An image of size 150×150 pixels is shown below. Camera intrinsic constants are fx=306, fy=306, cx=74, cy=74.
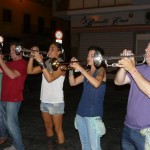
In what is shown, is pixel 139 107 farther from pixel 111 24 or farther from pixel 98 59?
pixel 111 24

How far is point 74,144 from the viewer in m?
6.10

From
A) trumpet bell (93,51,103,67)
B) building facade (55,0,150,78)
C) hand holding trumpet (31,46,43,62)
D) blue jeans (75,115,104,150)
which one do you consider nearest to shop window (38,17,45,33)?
building facade (55,0,150,78)

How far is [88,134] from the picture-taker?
433cm

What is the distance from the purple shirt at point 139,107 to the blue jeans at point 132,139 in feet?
0.21

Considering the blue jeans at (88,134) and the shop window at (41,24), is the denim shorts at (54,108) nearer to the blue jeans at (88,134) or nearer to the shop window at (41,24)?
the blue jeans at (88,134)

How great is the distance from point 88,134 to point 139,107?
1238mm

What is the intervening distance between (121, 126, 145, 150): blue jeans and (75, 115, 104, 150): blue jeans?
76cm

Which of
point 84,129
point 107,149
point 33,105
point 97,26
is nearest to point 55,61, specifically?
point 84,129

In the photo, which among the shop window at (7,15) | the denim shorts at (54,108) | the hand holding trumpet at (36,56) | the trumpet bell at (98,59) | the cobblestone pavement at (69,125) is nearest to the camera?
the trumpet bell at (98,59)

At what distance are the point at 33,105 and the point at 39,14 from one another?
29.1 metres

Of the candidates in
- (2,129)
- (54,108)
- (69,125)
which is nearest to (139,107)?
(54,108)

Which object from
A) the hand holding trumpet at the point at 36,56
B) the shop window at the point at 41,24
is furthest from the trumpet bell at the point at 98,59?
the shop window at the point at 41,24

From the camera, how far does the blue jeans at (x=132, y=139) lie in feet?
10.8

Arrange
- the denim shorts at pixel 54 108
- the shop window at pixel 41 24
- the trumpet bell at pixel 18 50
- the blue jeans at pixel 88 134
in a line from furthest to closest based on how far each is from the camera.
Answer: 1. the shop window at pixel 41 24
2. the denim shorts at pixel 54 108
3. the trumpet bell at pixel 18 50
4. the blue jeans at pixel 88 134
